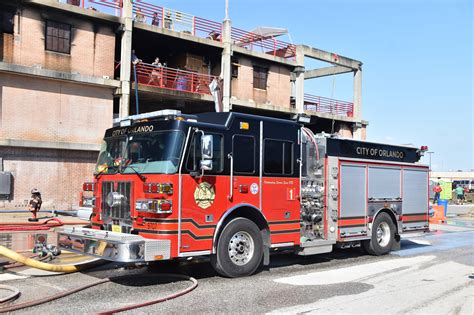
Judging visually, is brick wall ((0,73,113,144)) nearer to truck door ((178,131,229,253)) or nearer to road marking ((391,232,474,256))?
road marking ((391,232,474,256))

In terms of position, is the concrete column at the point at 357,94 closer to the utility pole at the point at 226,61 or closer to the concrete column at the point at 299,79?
the concrete column at the point at 299,79

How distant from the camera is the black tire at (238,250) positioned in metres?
8.13

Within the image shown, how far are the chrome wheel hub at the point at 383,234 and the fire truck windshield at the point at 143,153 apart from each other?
6.16 meters

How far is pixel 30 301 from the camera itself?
6359 millimetres

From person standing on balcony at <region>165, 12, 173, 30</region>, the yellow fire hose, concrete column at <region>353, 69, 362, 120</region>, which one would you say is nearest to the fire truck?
the yellow fire hose

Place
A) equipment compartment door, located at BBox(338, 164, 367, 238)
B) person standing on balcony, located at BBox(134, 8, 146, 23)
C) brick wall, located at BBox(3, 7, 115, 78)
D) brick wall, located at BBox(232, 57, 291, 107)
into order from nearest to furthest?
equipment compartment door, located at BBox(338, 164, 367, 238), brick wall, located at BBox(3, 7, 115, 78), person standing on balcony, located at BBox(134, 8, 146, 23), brick wall, located at BBox(232, 57, 291, 107)

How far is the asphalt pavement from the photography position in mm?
6465

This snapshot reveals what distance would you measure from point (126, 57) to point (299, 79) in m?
12.5

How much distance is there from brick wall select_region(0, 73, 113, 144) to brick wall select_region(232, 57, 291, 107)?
8.49 metres

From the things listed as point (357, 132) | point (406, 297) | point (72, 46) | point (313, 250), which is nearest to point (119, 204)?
Result: point (313, 250)

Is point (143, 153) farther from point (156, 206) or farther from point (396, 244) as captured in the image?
point (396, 244)

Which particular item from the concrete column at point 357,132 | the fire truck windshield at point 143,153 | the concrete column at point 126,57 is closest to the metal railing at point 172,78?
the concrete column at point 126,57

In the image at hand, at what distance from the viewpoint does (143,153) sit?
814 cm

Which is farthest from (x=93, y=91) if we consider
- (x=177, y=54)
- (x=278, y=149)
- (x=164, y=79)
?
(x=278, y=149)
